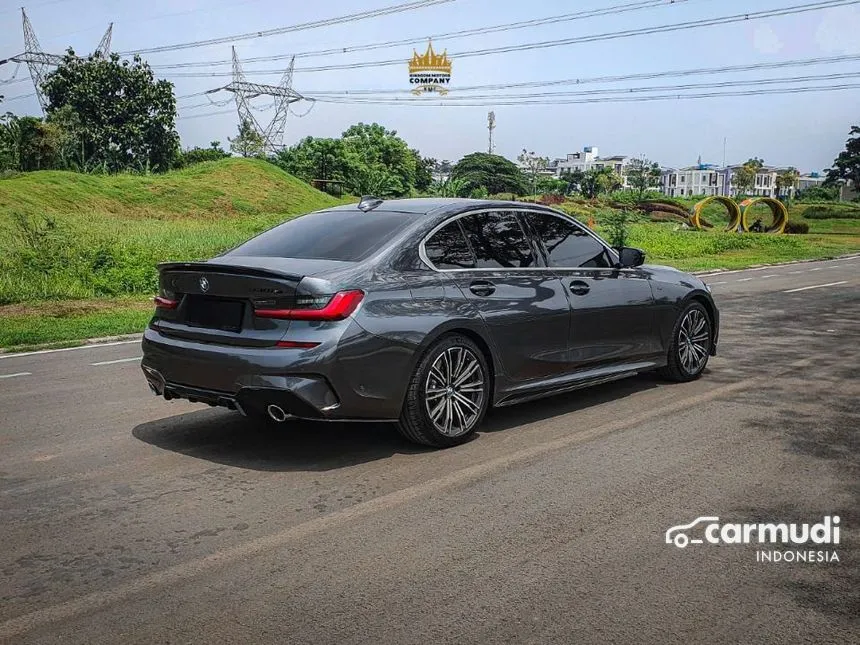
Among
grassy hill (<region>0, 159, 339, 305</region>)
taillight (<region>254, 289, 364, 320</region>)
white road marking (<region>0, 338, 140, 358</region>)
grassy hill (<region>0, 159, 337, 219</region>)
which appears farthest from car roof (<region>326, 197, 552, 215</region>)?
grassy hill (<region>0, 159, 337, 219</region>)

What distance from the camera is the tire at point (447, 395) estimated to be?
5801 mm

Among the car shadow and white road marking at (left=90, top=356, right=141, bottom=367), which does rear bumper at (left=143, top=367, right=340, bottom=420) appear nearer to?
the car shadow

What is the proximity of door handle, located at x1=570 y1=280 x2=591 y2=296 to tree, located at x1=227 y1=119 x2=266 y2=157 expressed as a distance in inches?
3149

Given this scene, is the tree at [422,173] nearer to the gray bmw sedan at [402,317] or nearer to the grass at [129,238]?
the grass at [129,238]

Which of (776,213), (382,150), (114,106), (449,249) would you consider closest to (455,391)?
(449,249)

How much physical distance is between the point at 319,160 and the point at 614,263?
70592mm

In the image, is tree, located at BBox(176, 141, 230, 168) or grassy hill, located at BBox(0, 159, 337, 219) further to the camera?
tree, located at BBox(176, 141, 230, 168)

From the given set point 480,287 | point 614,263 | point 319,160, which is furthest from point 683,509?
point 319,160

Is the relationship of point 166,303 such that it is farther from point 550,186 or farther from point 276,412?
point 550,186

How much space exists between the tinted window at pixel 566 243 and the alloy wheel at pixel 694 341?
4.14 ft

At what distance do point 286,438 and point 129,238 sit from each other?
1968 centimetres

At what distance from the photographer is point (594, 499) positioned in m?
4.93

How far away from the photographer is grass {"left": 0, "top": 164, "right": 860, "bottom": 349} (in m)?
14.3

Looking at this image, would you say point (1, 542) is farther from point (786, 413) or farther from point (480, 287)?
point (786, 413)
